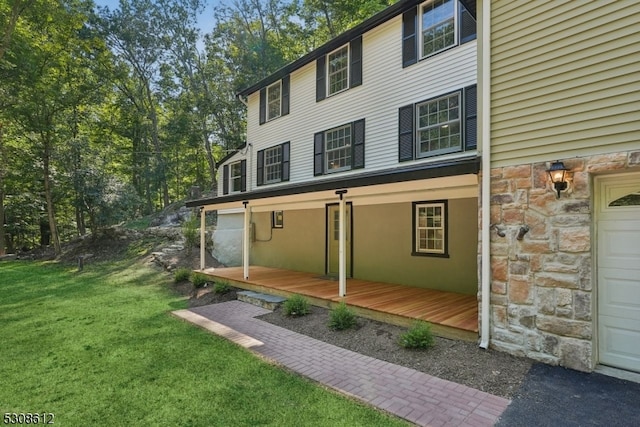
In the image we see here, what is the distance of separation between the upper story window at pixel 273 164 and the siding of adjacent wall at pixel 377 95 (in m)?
0.30

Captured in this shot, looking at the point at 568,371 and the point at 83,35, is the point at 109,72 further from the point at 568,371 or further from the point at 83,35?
the point at 568,371

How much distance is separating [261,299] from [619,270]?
5.85 metres

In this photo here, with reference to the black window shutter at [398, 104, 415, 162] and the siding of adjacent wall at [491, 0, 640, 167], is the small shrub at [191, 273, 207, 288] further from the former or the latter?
the siding of adjacent wall at [491, 0, 640, 167]

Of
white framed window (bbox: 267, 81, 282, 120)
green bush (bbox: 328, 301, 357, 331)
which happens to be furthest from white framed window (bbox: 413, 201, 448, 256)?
white framed window (bbox: 267, 81, 282, 120)

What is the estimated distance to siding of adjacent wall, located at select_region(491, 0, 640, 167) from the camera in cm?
342

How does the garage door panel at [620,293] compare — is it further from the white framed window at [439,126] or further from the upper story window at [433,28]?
the upper story window at [433,28]

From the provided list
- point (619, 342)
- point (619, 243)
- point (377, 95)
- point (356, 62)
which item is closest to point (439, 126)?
point (377, 95)

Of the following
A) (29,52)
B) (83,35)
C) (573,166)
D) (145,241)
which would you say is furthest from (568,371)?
(83,35)

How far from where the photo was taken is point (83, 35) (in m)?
20.1

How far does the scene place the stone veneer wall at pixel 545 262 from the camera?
11.8ft

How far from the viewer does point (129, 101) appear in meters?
23.7

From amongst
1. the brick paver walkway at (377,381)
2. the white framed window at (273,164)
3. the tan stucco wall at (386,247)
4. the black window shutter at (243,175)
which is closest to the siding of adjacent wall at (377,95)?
the white framed window at (273,164)

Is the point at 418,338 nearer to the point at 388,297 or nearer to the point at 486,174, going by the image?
the point at 388,297

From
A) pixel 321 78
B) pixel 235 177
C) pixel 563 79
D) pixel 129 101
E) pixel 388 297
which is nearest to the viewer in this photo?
pixel 563 79
